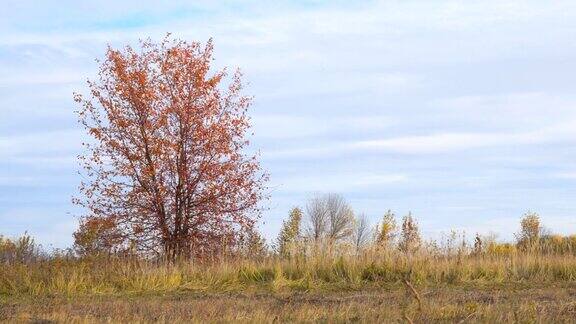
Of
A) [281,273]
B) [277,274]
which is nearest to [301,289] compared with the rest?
[277,274]

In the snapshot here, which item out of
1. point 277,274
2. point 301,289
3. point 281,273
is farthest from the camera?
Result: point 281,273

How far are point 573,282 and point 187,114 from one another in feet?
42.9

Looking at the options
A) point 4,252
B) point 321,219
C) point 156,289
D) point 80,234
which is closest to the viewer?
point 156,289

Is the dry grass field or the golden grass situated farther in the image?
the golden grass

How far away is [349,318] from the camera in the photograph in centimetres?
1062

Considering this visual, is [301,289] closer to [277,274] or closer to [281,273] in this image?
[277,274]

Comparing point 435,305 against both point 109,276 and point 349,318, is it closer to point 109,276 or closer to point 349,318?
point 349,318

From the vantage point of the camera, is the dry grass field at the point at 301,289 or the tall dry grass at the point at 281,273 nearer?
the dry grass field at the point at 301,289

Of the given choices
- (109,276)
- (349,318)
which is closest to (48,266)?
(109,276)

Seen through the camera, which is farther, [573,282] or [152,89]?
[152,89]

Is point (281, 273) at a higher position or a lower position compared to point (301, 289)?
higher

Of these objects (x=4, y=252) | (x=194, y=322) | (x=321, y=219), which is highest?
(x=321, y=219)

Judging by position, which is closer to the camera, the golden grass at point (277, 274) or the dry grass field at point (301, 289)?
the dry grass field at point (301, 289)

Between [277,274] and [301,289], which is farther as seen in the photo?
[277,274]
